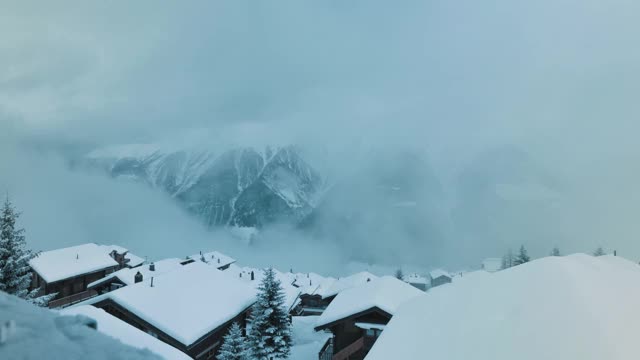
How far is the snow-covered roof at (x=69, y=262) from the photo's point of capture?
→ 3372 centimetres

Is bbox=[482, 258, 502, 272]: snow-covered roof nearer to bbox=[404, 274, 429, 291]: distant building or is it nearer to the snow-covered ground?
bbox=[404, 274, 429, 291]: distant building

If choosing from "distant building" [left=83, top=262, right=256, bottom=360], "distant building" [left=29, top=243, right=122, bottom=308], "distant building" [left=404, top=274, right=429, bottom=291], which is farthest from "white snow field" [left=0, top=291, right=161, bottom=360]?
"distant building" [left=404, top=274, right=429, bottom=291]

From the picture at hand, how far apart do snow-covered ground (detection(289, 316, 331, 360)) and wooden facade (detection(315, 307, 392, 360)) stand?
551 cm

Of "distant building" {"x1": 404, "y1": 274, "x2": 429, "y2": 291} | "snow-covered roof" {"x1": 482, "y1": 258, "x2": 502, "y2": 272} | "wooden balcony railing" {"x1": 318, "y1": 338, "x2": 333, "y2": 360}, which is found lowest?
"wooden balcony railing" {"x1": 318, "y1": 338, "x2": 333, "y2": 360}

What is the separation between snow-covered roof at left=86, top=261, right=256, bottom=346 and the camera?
19.9 m

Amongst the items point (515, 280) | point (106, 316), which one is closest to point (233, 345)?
point (106, 316)

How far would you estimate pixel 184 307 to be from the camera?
21859mm

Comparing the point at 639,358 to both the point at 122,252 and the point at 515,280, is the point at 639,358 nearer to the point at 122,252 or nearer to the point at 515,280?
the point at 515,280

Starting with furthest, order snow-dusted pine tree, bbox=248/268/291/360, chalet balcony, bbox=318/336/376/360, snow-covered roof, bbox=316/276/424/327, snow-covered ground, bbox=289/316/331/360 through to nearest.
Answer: snow-covered ground, bbox=289/316/331/360
snow-dusted pine tree, bbox=248/268/291/360
chalet balcony, bbox=318/336/376/360
snow-covered roof, bbox=316/276/424/327

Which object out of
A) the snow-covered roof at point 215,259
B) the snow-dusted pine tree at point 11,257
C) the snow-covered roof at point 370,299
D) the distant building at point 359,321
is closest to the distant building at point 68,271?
the snow-dusted pine tree at point 11,257

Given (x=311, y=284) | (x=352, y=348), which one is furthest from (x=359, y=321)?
(x=311, y=284)

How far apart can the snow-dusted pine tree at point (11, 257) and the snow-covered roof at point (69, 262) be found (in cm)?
1709

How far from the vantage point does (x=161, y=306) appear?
21453 mm

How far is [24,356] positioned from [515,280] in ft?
38.9
